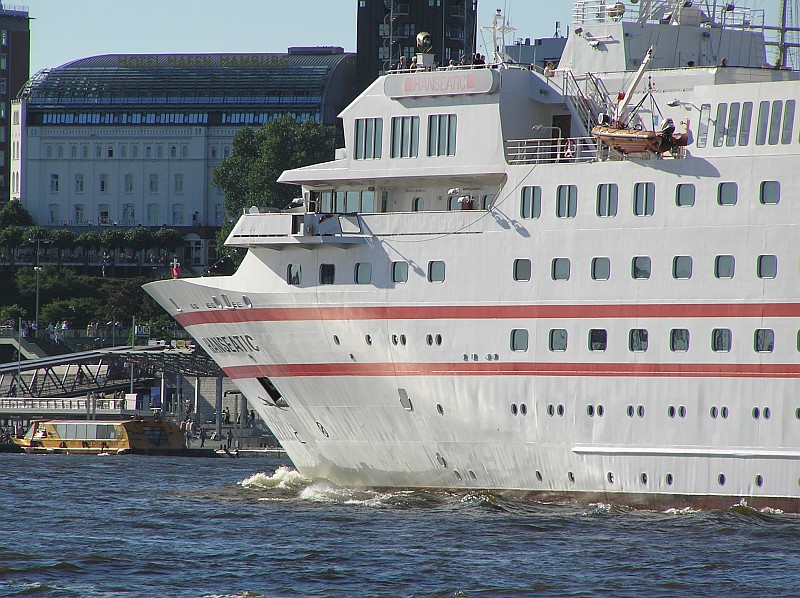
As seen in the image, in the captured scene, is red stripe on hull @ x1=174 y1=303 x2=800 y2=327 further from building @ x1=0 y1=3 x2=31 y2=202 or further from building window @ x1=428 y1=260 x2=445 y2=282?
building @ x1=0 y1=3 x2=31 y2=202

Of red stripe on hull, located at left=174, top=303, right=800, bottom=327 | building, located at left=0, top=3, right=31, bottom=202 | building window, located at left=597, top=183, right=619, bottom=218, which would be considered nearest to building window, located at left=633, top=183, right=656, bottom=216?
building window, located at left=597, top=183, right=619, bottom=218

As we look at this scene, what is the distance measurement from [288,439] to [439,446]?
5362 millimetres

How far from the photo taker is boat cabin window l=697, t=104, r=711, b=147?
35.1 metres

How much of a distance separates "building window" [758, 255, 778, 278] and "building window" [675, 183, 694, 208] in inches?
82.4

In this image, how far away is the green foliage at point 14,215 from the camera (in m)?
128

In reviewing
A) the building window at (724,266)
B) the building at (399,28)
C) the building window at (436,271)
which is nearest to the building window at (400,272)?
the building window at (436,271)

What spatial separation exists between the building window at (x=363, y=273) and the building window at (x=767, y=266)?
31.7ft

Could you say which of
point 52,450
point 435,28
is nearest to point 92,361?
point 52,450

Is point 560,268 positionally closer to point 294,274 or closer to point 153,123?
point 294,274

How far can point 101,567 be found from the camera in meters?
31.0

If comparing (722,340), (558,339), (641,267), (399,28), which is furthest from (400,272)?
(399,28)

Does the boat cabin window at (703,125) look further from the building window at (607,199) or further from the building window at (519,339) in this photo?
the building window at (519,339)

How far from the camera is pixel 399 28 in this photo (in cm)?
12356

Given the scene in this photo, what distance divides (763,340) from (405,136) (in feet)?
34.8
